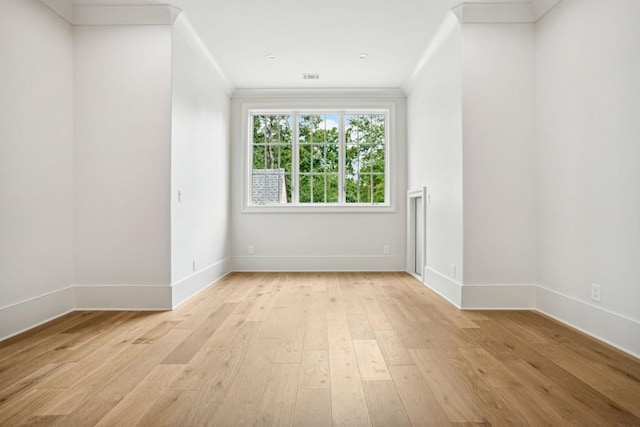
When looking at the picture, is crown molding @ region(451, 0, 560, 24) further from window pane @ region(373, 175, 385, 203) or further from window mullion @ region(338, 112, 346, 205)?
window pane @ region(373, 175, 385, 203)

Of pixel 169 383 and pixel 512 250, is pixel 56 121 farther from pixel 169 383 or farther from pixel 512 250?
pixel 512 250

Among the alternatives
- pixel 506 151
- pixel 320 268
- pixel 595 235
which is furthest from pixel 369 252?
pixel 595 235

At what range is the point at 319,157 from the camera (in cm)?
611

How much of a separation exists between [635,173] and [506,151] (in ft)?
3.95

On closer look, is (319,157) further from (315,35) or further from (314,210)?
(315,35)

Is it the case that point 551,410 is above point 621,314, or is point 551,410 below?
below

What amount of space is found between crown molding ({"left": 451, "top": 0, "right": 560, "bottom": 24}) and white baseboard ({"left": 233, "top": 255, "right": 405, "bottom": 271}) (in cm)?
348

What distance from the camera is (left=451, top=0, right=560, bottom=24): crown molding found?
3.46 m

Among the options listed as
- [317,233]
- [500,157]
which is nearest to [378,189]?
[317,233]

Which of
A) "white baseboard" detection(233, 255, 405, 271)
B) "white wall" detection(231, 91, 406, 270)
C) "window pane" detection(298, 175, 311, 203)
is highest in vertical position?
"window pane" detection(298, 175, 311, 203)

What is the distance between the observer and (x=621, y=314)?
8.06 ft

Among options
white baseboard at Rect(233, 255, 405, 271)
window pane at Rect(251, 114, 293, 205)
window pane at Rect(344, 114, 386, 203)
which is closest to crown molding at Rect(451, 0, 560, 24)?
window pane at Rect(344, 114, 386, 203)

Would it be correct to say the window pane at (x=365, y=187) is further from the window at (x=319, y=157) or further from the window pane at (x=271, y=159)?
the window pane at (x=271, y=159)

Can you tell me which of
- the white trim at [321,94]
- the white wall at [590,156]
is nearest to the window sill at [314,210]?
the white trim at [321,94]
